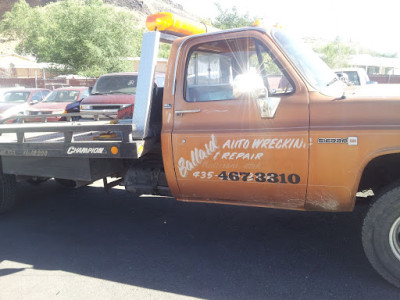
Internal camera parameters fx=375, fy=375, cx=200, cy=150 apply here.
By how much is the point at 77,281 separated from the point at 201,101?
6.57 feet

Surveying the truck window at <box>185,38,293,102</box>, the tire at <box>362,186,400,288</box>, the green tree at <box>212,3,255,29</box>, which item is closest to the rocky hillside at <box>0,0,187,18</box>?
the green tree at <box>212,3,255,29</box>

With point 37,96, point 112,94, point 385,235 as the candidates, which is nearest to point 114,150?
point 385,235

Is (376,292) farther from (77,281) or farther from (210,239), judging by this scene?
(77,281)

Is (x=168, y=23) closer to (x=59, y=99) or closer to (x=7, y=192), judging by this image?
(x=7, y=192)

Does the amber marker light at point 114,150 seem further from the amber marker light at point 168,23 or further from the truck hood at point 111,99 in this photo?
the truck hood at point 111,99

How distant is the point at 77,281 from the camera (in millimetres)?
3396

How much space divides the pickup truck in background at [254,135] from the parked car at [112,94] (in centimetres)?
428

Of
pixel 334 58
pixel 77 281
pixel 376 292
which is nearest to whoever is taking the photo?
pixel 376 292

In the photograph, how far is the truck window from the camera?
3.29m

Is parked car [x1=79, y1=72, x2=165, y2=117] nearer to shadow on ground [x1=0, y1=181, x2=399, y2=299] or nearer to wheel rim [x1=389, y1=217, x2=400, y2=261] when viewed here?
shadow on ground [x1=0, y1=181, x2=399, y2=299]

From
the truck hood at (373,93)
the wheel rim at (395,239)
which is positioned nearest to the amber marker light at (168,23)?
the truck hood at (373,93)

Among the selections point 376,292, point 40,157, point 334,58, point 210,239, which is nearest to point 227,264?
point 210,239

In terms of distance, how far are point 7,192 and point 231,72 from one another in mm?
3391

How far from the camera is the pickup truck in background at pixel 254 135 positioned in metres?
2.97
